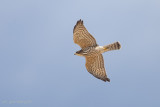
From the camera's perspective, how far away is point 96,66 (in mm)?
22078

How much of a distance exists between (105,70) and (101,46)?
1742 millimetres

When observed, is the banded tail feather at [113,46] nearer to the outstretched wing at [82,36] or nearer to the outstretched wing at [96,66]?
the outstretched wing at [82,36]

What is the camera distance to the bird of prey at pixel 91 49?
20.8 m

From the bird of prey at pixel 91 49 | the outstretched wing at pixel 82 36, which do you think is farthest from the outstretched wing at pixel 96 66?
the outstretched wing at pixel 82 36

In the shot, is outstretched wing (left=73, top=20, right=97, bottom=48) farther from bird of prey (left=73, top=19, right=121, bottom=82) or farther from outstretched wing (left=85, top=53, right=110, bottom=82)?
outstretched wing (left=85, top=53, right=110, bottom=82)

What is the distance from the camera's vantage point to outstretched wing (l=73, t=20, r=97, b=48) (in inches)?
818

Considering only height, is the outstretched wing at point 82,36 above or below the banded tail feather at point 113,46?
above

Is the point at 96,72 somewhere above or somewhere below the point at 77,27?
below

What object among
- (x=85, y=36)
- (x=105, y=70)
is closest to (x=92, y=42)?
(x=85, y=36)

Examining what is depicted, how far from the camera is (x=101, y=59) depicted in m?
21.8

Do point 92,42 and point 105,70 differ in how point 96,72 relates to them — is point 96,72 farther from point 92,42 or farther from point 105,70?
point 92,42

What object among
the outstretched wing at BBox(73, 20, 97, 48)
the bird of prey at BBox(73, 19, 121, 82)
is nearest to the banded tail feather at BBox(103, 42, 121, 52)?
the bird of prey at BBox(73, 19, 121, 82)

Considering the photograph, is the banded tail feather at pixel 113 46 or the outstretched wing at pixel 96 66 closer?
the banded tail feather at pixel 113 46

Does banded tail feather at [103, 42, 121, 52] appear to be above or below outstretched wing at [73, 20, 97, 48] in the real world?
below
